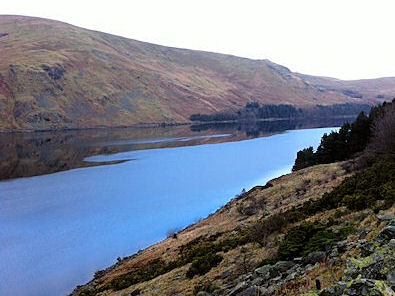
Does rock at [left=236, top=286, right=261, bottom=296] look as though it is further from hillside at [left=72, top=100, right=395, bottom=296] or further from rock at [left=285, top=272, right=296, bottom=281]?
rock at [left=285, top=272, right=296, bottom=281]

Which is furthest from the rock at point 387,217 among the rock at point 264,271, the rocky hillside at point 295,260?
the rock at point 264,271

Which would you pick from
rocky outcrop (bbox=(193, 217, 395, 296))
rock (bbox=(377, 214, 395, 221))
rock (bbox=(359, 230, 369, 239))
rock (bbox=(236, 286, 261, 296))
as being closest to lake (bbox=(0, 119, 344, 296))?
rocky outcrop (bbox=(193, 217, 395, 296))

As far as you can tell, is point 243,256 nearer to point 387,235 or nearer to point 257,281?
point 257,281

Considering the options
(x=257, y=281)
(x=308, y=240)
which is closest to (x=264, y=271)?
(x=257, y=281)

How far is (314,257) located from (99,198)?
53368mm

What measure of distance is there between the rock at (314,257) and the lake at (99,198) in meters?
23.9

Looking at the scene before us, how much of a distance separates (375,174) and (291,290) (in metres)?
13.3

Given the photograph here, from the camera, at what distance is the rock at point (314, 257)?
11.9 m

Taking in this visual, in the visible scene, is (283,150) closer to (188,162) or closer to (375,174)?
(188,162)

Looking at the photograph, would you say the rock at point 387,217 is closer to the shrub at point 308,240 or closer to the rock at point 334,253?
the shrub at point 308,240

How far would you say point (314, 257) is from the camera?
12227 millimetres


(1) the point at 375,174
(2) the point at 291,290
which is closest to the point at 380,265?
(2) the point at 291,290

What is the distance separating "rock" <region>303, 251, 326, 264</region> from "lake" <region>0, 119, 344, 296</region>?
23851 mm

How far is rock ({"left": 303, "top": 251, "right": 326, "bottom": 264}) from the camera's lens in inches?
470
